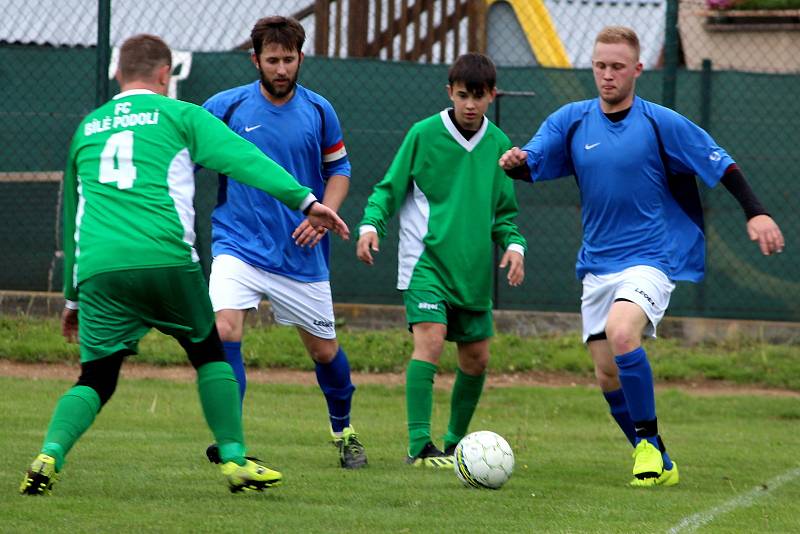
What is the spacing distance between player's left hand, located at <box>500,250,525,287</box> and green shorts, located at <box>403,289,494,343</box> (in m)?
0.33

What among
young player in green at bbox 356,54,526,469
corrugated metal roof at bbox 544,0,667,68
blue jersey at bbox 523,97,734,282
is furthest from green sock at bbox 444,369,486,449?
corrugated metal roof at bbox 544,0,667,68

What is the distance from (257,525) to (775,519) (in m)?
2.03

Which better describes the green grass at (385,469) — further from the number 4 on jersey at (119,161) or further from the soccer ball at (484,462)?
the number 4 on jersey at (119,161)

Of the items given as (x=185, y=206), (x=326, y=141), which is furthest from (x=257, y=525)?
(x=326, y=141)

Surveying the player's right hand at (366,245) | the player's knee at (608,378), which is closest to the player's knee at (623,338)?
the player's knee at (608,378)

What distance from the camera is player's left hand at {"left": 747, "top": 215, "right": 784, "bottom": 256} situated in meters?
5.84

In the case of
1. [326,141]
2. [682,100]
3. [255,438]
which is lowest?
[255,438]

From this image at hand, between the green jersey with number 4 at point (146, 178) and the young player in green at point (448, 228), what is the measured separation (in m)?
1.53

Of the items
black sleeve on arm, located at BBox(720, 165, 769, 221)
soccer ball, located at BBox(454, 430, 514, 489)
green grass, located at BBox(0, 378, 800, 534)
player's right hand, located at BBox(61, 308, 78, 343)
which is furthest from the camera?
black sleeve on arm, located at BBox(720, 165, 769, 221)

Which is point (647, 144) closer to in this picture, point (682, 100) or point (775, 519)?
point (775, 519)

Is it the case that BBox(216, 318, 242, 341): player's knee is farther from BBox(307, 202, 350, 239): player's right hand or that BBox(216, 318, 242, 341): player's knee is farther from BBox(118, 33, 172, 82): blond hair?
BBox(118, 33, 172, 82): blond hair

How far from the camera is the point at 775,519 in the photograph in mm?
5250

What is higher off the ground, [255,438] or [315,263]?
[315,263]

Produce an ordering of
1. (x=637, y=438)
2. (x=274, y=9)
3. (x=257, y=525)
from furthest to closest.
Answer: (x=274, y=9) < (x=637, y=438) < (x=257, y=525)
